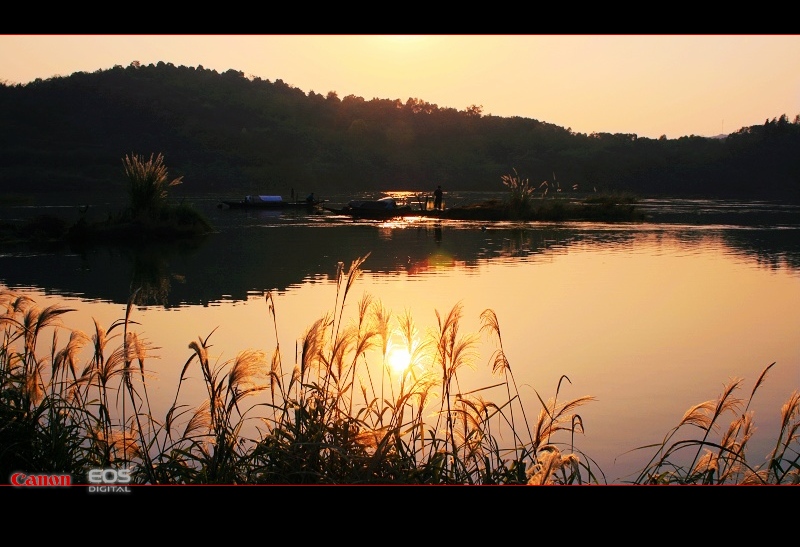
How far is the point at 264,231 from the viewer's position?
2547 centimetres

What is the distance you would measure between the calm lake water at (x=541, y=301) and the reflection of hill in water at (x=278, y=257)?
0.21 feet

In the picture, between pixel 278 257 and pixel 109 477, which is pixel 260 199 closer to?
pixel 278 257

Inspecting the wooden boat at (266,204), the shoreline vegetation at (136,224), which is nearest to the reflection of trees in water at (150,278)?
the shoreline vegetation at (136,224)

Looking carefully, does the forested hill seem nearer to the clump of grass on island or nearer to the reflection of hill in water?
the reflection of hill in water

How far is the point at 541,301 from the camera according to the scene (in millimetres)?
11328

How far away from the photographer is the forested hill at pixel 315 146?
139 feet

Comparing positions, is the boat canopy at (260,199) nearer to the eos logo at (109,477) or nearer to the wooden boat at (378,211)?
the wooden boat at (378,211)

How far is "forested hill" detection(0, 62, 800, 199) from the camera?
42.4m

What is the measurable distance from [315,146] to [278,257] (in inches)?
1412

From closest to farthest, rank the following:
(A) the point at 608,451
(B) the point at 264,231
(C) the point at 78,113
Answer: (A) the point at 608,451 < (B) the point at 264,231 < (C) the point at 78,113
